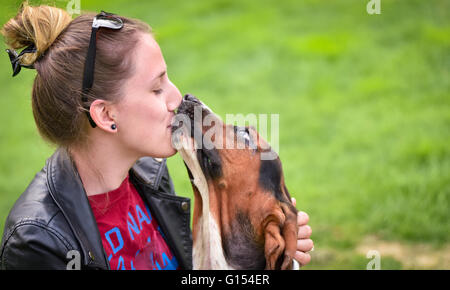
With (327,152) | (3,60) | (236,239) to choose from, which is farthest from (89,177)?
(3,60)

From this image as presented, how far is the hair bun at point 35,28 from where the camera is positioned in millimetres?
2824

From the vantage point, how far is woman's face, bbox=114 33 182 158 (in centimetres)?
292

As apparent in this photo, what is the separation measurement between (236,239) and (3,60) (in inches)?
371

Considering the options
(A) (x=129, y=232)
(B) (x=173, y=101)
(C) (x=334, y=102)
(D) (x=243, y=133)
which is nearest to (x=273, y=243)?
(D) (x=243, y=133)

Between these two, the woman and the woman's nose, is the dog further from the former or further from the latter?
the woman

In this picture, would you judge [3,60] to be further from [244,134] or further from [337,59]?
[244,134]

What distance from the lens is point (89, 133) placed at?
9.88ft

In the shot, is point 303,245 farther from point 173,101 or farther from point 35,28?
point 35,28

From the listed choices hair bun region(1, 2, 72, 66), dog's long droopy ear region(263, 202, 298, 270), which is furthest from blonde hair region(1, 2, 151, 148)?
dog's long droopy ear region(263, 202, 298, 270)

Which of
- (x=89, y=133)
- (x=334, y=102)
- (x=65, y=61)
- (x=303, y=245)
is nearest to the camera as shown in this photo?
(x=65, y=61)

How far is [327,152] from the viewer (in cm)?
696

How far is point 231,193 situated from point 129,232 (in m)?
0.62

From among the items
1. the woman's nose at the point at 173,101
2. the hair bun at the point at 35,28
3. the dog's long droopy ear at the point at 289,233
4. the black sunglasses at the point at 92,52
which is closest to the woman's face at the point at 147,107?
the woman's nose at the point at 173,101

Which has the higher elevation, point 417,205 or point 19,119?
point 19,119
